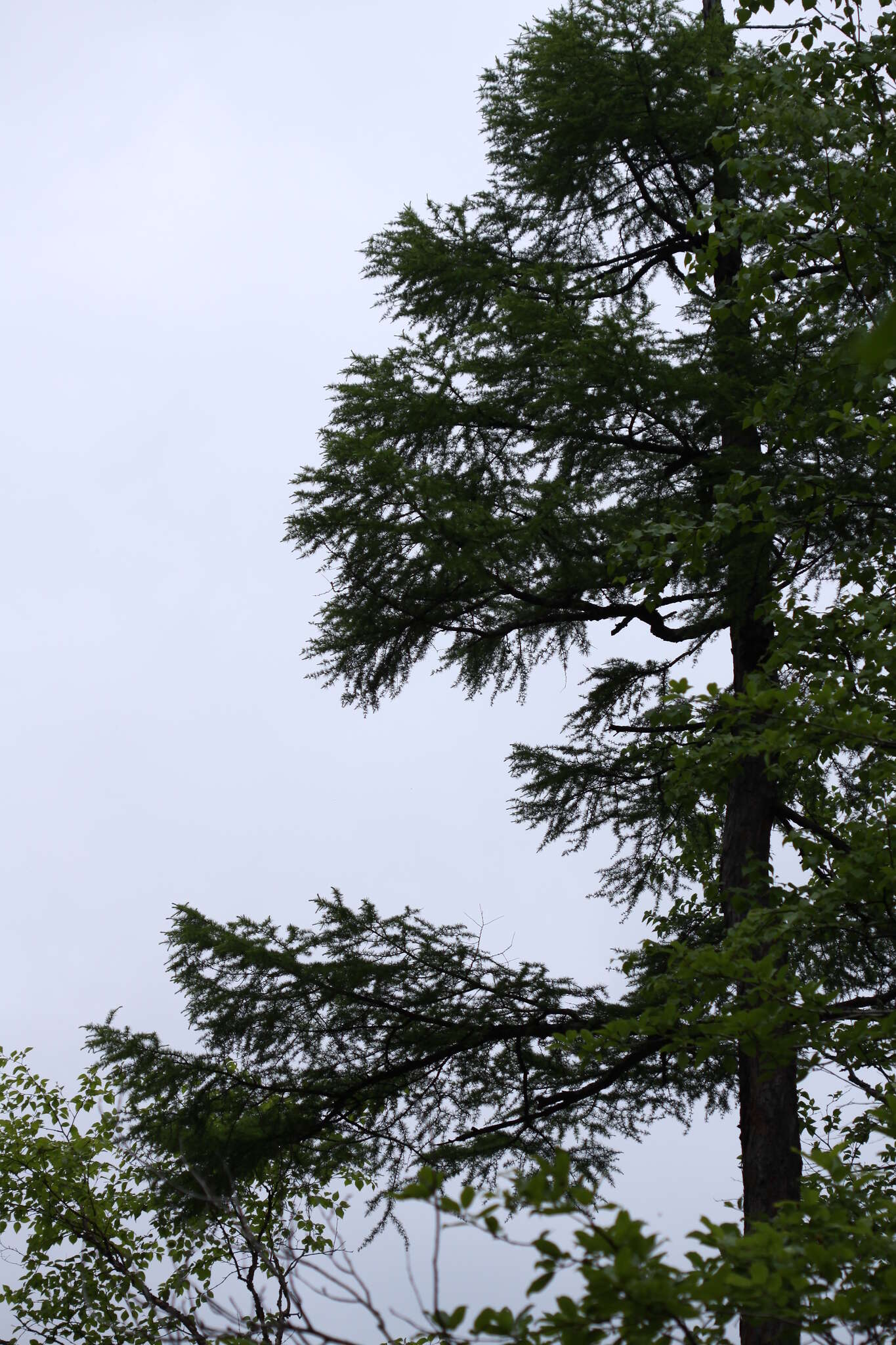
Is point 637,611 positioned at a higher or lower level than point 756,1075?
higher

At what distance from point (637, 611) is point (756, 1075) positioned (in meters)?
3.28

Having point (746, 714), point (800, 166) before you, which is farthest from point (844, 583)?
point (800, 166)

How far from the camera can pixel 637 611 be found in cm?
786

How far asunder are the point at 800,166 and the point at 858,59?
15.7ft

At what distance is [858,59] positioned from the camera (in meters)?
5.38

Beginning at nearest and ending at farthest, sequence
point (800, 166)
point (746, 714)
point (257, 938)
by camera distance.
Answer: point (746, 714)
point (257, 938)
point (800, 166)

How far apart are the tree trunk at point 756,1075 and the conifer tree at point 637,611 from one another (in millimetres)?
24

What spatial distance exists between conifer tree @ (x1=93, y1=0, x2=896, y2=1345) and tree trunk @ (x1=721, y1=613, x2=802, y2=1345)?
1.0 inches

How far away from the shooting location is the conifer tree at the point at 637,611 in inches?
198

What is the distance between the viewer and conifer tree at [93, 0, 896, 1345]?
198 inches

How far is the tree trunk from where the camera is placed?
19.4 ft

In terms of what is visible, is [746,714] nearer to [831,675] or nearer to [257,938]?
[831,675]

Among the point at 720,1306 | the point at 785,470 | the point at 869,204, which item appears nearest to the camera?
the point at 720,1306

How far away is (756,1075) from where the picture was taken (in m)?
6.56
